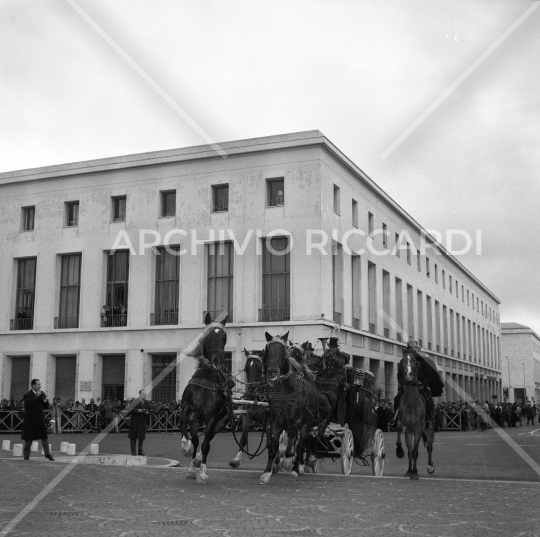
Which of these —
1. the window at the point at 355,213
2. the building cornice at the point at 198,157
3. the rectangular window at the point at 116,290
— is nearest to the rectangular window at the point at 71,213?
the building cornice at the point at 198,157

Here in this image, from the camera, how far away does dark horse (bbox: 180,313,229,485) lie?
12.3m

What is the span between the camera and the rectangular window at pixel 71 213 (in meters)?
45.7

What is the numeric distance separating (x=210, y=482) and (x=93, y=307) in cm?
3309

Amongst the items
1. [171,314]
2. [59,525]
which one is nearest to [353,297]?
[171,314]

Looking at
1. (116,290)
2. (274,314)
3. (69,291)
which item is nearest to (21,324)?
(69,291)

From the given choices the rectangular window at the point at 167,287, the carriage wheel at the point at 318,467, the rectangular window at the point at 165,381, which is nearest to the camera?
the carriage wheel at the point at 318,467

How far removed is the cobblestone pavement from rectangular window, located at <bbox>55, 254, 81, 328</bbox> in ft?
106

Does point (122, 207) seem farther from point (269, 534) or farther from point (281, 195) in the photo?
point (269, 534)

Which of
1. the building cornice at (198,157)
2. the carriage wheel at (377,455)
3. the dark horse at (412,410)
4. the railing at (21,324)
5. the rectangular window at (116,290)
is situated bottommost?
the carriage wheel at (377,455)

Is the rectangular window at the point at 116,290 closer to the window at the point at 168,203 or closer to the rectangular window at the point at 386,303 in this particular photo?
the window at the point at 168,203

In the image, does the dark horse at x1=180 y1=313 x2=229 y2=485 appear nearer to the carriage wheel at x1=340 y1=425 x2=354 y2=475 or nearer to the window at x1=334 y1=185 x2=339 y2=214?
the carriage wheel at x1=340 y1=425 x2=354 y2=475

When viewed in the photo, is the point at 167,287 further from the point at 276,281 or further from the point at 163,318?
the point at 276,281

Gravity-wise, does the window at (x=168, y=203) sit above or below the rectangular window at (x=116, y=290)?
above

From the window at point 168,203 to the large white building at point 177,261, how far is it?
0.26 feet
